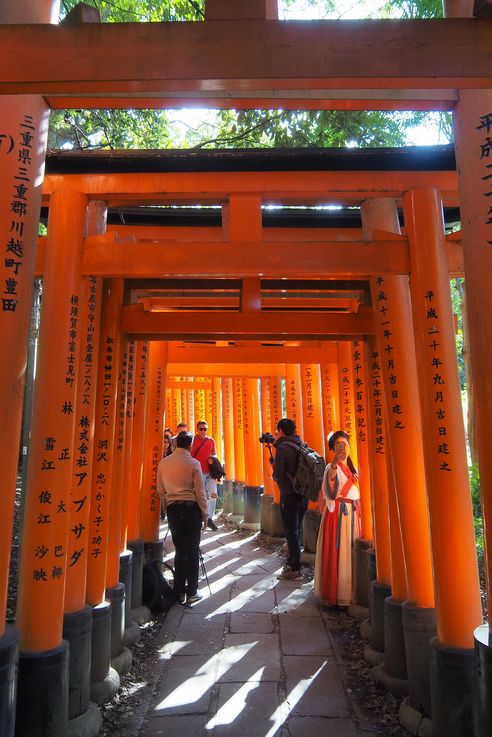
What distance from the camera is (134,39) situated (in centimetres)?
189

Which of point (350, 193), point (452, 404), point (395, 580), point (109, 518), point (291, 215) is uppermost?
point (291, 215)

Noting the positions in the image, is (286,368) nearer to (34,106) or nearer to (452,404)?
(452,404)

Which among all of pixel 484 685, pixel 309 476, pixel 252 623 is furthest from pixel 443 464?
pixel 309 476

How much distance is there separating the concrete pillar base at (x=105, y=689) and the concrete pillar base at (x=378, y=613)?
194 centimetres

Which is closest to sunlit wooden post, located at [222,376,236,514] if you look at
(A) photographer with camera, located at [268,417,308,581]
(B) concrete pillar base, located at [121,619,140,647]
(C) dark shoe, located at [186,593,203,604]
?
(A) photographer with camera, located at [268,417,308,581]

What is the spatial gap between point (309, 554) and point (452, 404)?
477cm

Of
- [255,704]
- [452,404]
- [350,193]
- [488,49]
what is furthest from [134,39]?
[255,704]

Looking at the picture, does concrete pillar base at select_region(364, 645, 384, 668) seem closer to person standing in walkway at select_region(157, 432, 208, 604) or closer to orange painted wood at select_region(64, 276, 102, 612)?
person standing in walkway at select_region(157, 432, 208, 604)

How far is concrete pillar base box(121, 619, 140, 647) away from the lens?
14.1 ft

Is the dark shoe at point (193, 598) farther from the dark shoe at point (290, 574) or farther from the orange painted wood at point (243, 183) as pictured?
the orange painted wood at point (243, 183)

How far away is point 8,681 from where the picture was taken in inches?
93.5

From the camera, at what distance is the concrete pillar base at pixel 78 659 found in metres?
3.02

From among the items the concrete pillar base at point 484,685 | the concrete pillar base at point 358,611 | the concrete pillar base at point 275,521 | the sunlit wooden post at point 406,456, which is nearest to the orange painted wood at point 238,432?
the concrete pillar base at point 275,521

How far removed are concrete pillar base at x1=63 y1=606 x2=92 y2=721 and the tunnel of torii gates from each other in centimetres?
1
